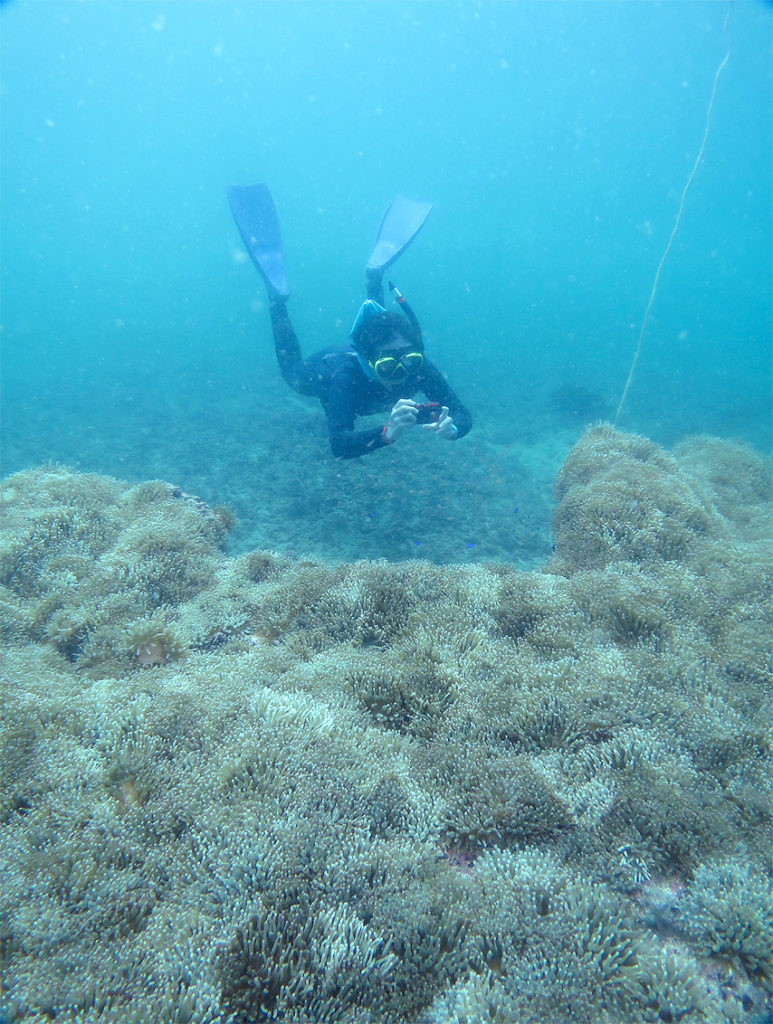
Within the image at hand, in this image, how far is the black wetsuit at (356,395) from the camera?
6922mm

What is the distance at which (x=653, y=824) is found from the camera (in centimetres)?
209

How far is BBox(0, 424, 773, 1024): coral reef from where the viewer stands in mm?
1625

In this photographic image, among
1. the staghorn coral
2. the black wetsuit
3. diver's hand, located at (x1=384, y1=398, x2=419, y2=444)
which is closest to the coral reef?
the staghorn coral

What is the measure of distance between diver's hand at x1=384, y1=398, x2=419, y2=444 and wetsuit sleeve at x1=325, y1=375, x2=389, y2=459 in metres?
0.32

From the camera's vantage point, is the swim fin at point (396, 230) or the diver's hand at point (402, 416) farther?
the swim fin at point (396, 230)

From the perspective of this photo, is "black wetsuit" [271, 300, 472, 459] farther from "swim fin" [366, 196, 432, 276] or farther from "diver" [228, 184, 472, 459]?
"swim fin" [366, 196, 432, 276]

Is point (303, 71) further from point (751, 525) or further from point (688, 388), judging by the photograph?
point (751, 525)

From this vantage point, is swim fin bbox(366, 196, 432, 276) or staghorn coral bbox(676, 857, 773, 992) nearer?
staghorn coral bbox(676, 857, 773, 992)

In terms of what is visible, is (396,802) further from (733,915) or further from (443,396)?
(443,396)

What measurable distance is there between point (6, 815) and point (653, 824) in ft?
10.2

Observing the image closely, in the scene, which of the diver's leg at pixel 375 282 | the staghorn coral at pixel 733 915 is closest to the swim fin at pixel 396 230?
the diver's leg at pixel 375 282

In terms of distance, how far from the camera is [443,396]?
26.0 feet

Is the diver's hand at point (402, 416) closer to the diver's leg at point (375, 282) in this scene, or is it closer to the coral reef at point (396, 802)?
the coral reef at point (396, 802)

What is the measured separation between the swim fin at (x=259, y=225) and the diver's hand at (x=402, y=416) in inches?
325
